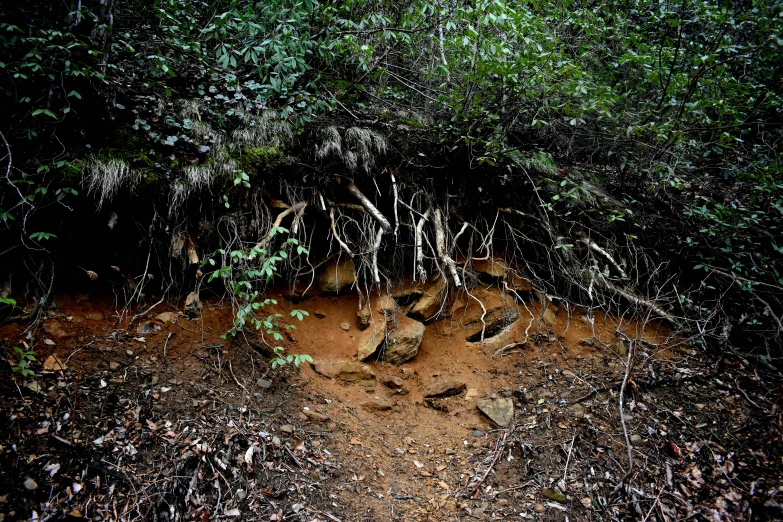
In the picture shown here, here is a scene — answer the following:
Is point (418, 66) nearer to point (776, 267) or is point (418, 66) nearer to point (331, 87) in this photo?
point (331, 87)

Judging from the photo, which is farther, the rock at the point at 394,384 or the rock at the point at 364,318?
the rock at the point at 364,318

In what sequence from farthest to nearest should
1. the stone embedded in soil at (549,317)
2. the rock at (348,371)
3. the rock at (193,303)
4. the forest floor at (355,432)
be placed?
the stone embedded in soil at (549,317) < the rock at (348,371) < the rock at (193,303) < the forest floor at (355,432)

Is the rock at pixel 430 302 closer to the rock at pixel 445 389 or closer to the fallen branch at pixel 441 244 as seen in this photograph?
the fallen branch at pixel 441 244

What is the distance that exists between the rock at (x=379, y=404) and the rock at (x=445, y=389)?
40 cm

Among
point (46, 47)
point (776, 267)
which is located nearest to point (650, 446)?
point (776, 267)

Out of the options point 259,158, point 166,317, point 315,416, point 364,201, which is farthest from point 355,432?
point 259,158

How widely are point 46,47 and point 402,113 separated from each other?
11.5ft

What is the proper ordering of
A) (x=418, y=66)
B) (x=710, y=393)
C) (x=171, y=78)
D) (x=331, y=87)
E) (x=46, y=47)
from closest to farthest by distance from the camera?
(x=46, y=47) → (x=710, y=393) → (x=171, y=78) → (x=331, y=87) → (x=418, y=66)

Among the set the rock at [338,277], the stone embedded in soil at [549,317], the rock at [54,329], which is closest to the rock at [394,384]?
the rock at [338,277]

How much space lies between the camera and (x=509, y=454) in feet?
11.2

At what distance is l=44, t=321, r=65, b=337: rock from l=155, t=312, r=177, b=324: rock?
26.0 inches

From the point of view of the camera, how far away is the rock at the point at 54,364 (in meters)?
2.83

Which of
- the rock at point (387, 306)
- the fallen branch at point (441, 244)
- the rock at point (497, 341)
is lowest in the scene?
the rock at point (497, 341)

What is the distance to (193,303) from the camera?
3.59 meters
